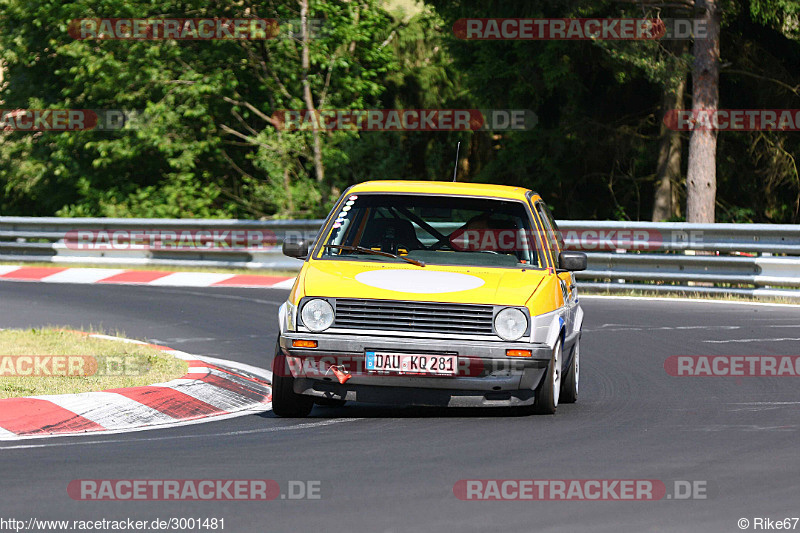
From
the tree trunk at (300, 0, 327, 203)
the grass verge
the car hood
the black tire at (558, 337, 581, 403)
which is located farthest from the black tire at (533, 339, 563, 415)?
the tree trunk at (300, 0, 327, 203)

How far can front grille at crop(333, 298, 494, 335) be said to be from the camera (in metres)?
8.71

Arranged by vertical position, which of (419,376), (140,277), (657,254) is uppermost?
(657,254)

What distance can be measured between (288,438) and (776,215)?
22049 millimetres

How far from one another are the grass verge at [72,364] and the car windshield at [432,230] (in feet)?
6.11

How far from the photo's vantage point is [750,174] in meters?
28.1

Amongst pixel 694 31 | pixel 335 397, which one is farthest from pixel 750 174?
pixel 335 397

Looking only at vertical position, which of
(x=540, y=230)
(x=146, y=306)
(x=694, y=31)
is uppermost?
(x=694, y=31)

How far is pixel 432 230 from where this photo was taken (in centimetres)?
1023

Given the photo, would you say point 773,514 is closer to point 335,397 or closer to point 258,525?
point 258,525

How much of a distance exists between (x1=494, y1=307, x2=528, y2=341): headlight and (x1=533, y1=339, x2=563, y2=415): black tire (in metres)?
0.30

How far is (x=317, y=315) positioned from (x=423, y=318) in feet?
2.30
